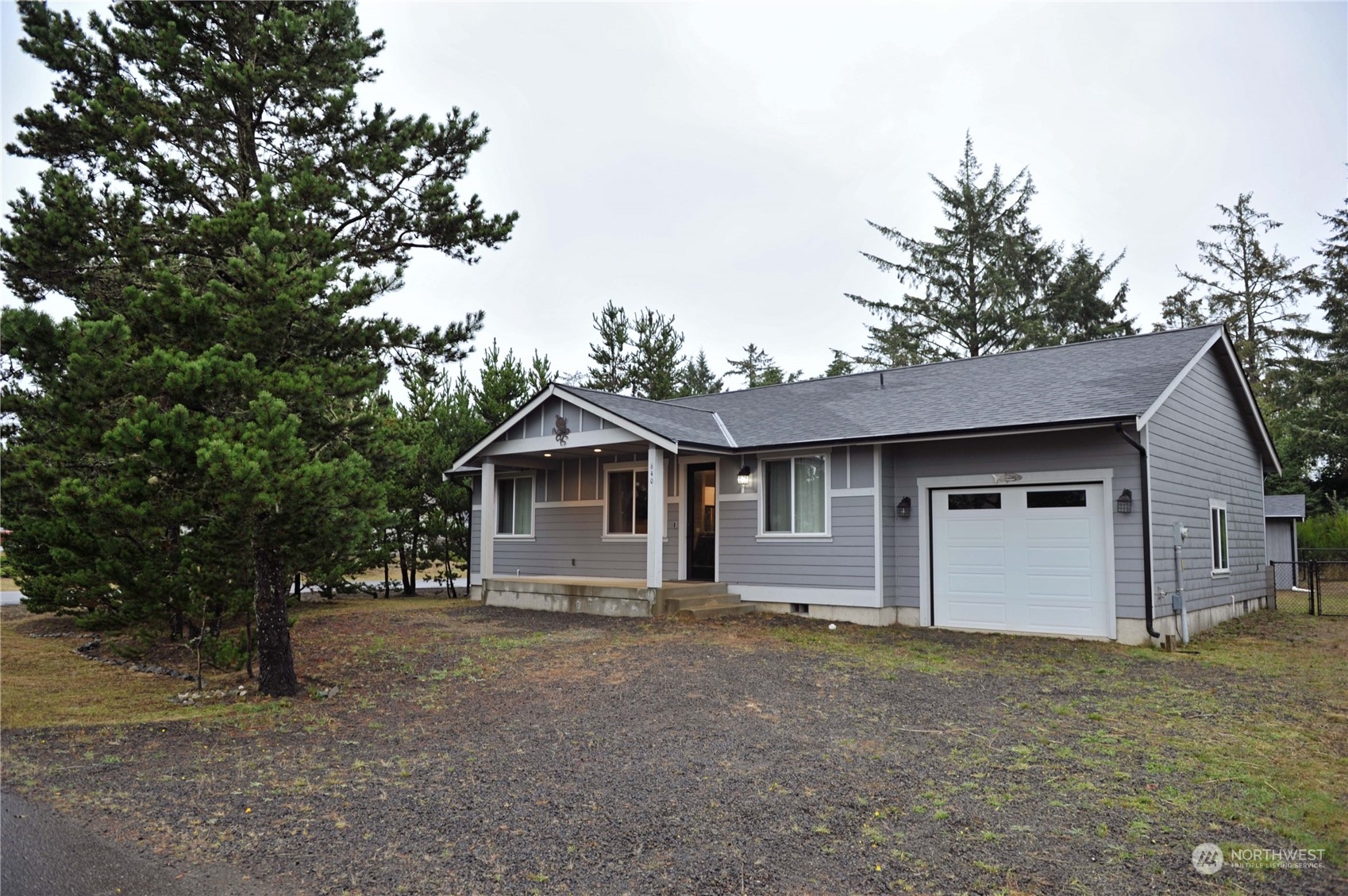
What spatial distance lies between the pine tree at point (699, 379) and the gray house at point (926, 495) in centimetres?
2677

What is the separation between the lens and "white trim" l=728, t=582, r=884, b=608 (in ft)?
39.0

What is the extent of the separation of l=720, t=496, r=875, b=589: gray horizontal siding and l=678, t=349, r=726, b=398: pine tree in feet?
92.6

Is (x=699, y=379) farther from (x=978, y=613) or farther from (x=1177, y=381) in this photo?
(x=1177, y=381)

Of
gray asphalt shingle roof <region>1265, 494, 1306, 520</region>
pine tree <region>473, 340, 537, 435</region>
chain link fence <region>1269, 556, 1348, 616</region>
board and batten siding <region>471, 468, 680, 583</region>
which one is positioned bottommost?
chain link fence <region>1269, 556, 1348, 616</region>

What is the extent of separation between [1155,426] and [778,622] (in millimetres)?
5925

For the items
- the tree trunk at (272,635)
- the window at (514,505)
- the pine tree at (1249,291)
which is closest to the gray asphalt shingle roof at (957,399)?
the window at (514,505)

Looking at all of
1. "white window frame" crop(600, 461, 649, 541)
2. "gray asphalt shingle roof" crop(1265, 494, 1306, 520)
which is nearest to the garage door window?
"white window frame" crop(600, 461, 649, 541)

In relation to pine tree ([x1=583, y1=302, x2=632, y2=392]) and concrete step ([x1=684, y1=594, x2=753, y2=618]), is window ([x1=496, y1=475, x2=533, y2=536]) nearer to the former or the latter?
concrete step ([x1=684, y1=594, x2=753, y2=618])

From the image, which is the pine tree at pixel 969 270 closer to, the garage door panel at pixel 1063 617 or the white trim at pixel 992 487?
the white trim at pixel 992 487

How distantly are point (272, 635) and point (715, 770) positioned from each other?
15.3 ft

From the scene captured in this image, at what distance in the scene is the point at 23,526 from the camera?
8.48m

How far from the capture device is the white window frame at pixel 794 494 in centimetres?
1242

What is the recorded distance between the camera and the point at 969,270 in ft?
105

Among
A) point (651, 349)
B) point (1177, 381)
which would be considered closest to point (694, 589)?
point (1177, 381)
